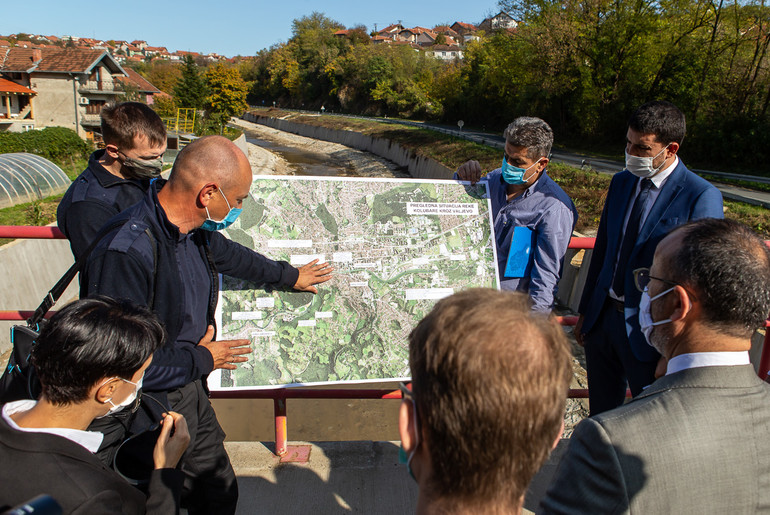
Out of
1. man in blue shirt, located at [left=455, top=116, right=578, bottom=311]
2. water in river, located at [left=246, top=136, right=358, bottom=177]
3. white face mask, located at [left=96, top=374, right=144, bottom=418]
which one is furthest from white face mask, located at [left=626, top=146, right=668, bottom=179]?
water in river, located at [left=246, top=136, right=358, bottom=177]

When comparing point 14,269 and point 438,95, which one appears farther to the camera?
point 438,95

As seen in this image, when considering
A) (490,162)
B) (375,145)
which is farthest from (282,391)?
(375,145)

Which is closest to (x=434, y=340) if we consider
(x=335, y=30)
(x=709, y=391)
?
(x=709, y=391)

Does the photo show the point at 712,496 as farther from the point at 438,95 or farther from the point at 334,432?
the point at 438,95

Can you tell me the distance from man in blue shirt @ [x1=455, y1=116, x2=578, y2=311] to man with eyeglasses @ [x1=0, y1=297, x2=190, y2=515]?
2.01 meters

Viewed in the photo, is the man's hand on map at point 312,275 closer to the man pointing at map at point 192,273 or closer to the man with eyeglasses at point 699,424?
the man pointing at map at point 192,273

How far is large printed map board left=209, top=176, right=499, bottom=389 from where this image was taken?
8.64 feet

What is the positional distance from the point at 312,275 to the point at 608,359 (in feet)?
5.72

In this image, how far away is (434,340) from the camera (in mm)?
1017

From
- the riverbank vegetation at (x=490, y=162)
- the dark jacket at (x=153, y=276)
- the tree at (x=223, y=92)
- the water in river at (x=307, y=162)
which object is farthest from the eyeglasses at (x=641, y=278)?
the tree at (x=223, y=92)

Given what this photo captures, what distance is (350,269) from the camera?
279 centimetres

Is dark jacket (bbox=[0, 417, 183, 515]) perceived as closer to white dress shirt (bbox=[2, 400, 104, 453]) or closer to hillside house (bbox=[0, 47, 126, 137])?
white dress shirt (bbox=[2, 400, 104, 453])

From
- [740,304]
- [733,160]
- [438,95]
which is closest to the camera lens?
[740,304]

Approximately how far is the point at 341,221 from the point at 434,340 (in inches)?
74.2
